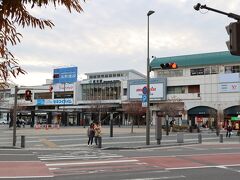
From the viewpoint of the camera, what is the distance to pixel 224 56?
256ft

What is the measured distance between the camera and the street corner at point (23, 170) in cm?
1351

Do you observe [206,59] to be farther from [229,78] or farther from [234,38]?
[234,38]

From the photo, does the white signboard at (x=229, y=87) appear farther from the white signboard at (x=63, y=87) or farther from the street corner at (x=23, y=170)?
the street corner at (x=23, y=170)

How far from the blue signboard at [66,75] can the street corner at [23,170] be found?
2156 inches

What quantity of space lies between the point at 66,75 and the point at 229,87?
30.1m

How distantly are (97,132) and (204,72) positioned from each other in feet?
179

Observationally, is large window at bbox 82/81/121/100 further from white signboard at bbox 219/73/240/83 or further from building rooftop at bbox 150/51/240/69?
white signboard at bbox 219/73/240/83

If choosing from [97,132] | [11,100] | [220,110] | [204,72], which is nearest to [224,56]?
[204,72]

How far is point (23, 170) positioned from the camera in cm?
1493

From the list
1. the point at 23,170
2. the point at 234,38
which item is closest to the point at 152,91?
the point at 23,170

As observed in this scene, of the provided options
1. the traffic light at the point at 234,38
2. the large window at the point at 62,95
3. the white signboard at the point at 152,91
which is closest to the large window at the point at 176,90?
the white signboard at the point at 152,91

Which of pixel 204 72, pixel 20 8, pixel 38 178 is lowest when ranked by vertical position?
pixel 38 178

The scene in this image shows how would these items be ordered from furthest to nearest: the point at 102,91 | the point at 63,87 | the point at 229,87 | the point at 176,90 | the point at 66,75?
the point at 63,87
the point at 102,91
the point at 176,90
the point at 229,87
the point at 66,75

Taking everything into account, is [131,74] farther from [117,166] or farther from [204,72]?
[117,166]
